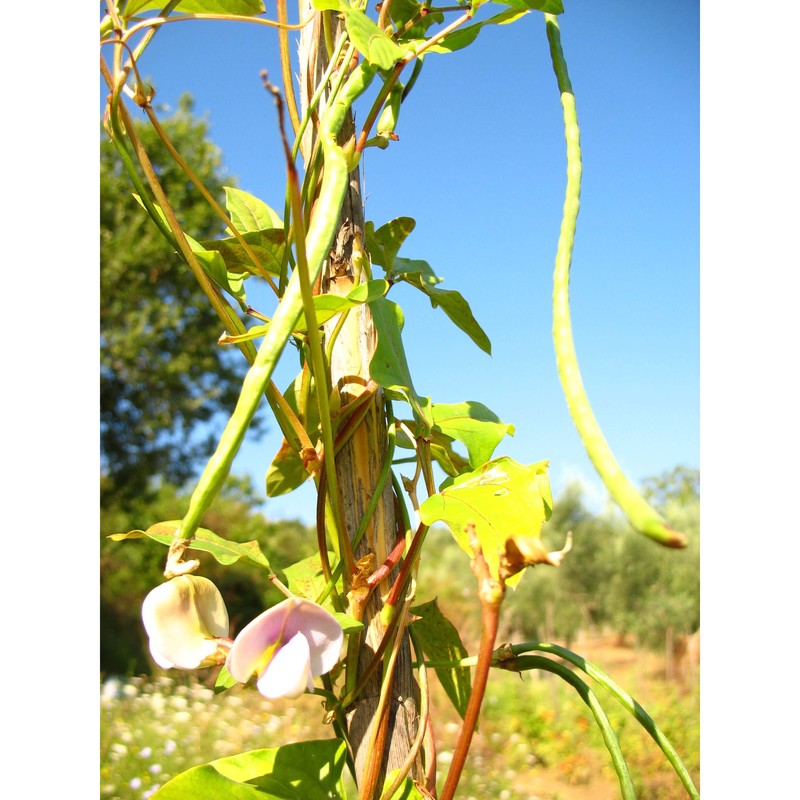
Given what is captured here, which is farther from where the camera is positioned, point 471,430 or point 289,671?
point 471,430

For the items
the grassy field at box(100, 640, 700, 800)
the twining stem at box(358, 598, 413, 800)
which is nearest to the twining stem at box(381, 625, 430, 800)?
the twining stem at box(358, 598, 413, 800)

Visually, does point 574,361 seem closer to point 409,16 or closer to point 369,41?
point 369,41

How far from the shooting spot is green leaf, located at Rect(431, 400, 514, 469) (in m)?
0.35

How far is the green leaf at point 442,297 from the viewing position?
1.34 ft

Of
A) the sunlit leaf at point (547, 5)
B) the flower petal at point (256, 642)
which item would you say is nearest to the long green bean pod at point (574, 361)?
the sunlit leaf at point (547, 5)

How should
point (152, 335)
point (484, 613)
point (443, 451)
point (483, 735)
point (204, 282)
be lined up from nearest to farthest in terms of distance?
point (484, 613) → point (204, 282) → point (443, 451) → point (483, 735) → point (152, 335)

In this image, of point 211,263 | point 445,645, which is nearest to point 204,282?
point 211,263

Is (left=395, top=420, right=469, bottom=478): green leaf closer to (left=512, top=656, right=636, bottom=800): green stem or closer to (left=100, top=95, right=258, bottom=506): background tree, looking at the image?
(left=512, top=656, right=636, bottom=800): green stem

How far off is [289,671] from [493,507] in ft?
0.30

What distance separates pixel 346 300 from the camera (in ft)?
0.91

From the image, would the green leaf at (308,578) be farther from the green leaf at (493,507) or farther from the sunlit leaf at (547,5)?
the sunlit leaf at (547,5)

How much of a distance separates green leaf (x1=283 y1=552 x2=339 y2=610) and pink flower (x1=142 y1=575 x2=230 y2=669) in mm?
86

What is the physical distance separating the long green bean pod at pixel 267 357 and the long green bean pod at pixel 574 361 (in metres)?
0.08
